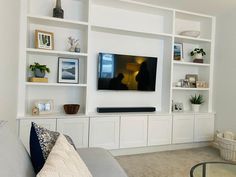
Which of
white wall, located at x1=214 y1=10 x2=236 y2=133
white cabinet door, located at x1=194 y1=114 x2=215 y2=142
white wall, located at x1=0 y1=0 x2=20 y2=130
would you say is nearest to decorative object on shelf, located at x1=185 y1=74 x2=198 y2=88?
white wall, located at x1=214 y1=10 x2=236 y2=133

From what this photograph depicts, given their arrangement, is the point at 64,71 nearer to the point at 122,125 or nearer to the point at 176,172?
the point at 122,125

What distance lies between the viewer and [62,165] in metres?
0.93

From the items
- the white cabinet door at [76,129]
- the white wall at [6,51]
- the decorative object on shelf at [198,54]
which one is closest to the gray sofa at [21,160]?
the white wall at [6,51]

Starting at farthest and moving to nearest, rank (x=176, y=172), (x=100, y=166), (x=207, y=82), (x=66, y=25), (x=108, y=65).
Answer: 1. (x=207, y=82)
2. (x=108, y=65)
3. (x=66, y=25)
4. (x=176, y=172)
5. (x=100, y=166)

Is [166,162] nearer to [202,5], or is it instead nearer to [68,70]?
[68,70]

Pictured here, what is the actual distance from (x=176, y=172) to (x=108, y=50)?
2111mm

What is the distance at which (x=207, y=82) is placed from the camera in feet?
13.0

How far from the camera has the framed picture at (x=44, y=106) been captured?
3014 millimetres

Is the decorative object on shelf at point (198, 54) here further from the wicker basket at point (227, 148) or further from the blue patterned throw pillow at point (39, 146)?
the blue patterned throw pillow at point (39, 146)

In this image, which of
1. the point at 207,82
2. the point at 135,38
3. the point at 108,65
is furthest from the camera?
the point at 207,82

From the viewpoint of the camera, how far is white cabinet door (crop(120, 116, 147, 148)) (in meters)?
3.23

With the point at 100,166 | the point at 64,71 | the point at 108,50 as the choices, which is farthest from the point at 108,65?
the point at 100,166

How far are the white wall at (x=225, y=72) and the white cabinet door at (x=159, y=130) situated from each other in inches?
40.1

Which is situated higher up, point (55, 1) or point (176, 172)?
point (55, 1)
